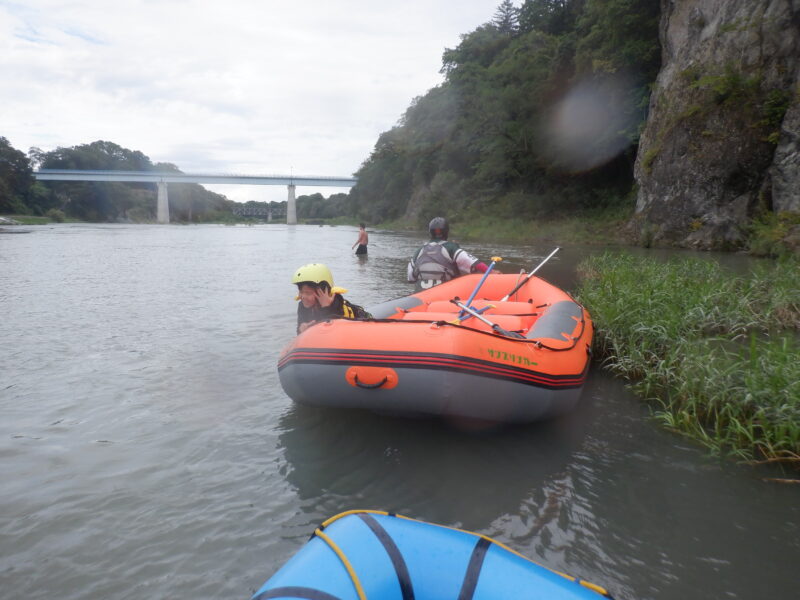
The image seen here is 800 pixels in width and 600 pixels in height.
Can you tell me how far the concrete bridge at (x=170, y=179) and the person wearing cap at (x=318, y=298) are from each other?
59072 mm

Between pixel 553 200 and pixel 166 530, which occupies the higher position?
pixel 553 200

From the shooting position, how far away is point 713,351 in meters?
3.68

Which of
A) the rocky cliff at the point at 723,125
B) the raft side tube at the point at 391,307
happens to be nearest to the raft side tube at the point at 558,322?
the raft side tube at the point at 391,307

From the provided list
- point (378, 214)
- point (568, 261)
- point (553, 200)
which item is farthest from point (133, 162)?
point (568, 261)

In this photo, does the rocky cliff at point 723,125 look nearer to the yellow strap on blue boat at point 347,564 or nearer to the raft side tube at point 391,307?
the raft side tube at point 391,307

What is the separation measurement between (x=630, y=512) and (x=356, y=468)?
145cm

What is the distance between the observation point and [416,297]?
5238mm

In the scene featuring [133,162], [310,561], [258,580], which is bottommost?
[258,580]

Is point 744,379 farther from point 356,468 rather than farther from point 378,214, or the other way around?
point 378,214

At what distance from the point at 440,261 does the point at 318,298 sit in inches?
98.4

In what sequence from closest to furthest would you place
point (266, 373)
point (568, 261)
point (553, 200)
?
point (266, 373), point (568, 261), point (553, 200)

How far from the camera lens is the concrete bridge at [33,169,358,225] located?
55.1 meters

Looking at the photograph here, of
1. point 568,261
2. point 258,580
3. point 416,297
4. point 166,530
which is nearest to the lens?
point 258,580

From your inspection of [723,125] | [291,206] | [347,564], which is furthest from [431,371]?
[291,206]
